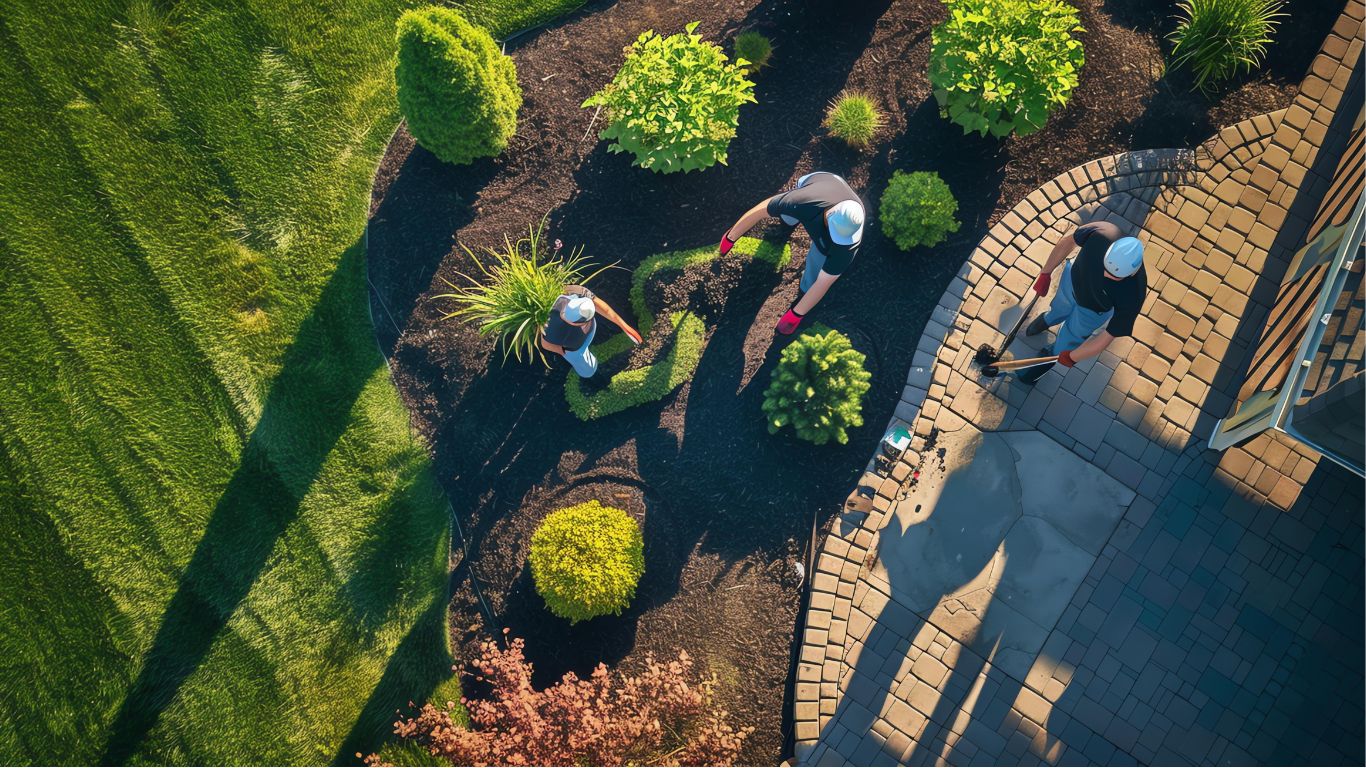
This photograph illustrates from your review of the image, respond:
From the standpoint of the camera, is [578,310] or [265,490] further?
[265,490]

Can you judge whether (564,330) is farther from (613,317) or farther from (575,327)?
(613,317)

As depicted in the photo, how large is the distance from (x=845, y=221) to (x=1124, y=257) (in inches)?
91.2

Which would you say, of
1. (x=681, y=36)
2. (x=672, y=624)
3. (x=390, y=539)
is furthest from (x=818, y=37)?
(x=390, y=539)

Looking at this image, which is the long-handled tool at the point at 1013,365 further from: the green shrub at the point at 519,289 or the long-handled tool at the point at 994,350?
the green shrub at the point at 519,289

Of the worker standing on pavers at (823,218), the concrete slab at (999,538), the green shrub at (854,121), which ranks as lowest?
the concrete slab at (999,538)

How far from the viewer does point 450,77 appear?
23.8 ft

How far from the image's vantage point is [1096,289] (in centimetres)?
646

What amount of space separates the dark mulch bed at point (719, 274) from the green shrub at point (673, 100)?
30.9 inches

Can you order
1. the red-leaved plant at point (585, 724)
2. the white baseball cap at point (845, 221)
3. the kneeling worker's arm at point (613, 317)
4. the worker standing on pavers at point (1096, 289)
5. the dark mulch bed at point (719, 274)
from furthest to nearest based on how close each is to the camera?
the dark mulch bed at point (719, 274) → the kneeling worker's arm at point (613, 317) → the red-leaved plant at point (585, 724) → the white baseball cap at point (845, 221) → the worker standing on pavers at point (1096, 289)

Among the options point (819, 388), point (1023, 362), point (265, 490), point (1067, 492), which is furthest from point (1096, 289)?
point (265, 490)

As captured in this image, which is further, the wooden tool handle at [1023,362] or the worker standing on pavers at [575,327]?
the wooden tool handle at [1023,362]

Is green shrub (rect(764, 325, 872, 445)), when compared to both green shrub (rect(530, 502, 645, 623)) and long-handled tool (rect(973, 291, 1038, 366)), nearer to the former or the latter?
long-handled tool (rect(973, 291, 1038, 366))

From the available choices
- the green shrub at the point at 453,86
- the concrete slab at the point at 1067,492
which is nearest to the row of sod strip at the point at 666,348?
the green shrub at the point at 453,86

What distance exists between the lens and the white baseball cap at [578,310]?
6609 mm
